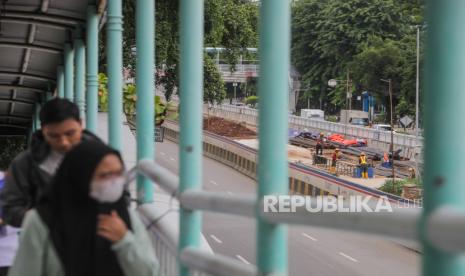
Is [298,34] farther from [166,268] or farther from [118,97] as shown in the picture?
[166,268]

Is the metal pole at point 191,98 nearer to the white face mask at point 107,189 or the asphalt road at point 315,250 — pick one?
the white face mask at point 107,189

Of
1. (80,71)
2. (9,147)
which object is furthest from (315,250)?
(80,71)

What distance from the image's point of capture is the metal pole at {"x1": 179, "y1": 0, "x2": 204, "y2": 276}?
2820 millimetres

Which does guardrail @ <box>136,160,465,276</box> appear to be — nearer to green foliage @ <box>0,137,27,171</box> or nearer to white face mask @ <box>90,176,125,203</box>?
white face mask @ <box>90,176,125,203</box>

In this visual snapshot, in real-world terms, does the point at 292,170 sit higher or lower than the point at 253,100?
lower

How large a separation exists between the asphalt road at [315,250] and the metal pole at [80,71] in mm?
8461

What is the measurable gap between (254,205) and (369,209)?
1.55ft

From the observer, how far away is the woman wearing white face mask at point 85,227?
2.03 meters

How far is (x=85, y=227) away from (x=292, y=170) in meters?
20.7

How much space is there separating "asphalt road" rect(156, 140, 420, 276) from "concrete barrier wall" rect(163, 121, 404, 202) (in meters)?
0.63

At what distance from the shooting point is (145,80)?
4.14m

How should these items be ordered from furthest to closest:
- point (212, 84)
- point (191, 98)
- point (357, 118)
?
point (357, 118)
point (212, 84)
point (191, 98)

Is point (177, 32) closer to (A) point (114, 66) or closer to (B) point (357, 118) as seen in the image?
(A) point (114, 66)

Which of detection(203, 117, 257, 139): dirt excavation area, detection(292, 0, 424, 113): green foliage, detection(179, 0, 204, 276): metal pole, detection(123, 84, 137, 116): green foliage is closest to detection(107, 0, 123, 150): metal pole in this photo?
detection(179, 0, 204, 276): metal pole
